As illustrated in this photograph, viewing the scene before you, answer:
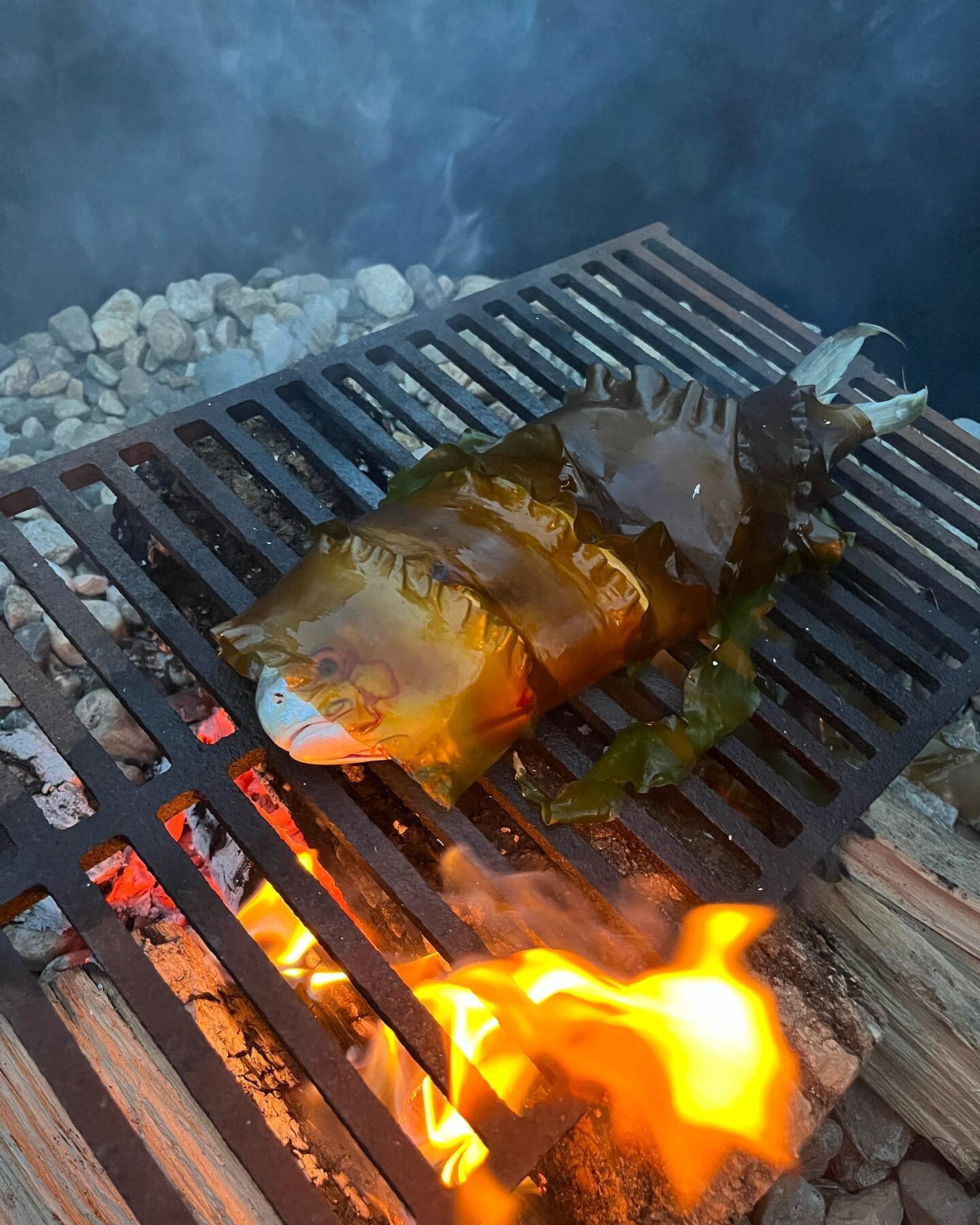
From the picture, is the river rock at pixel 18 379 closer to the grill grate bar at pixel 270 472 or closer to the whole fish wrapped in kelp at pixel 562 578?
the grill grate bar at pixel 270 472

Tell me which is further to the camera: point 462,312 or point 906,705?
point 462,312

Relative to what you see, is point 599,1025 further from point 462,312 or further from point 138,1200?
point 462,312

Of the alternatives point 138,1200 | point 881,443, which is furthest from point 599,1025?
point 881,443

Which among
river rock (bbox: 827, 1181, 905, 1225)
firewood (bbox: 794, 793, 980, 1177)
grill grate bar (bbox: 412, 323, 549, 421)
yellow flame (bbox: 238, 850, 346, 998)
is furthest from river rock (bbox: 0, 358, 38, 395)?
river rock (bbox: 827, 1181, 905, 1225)

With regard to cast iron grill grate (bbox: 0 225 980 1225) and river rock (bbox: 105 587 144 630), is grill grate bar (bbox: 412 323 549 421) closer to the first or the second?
cast iron grill grate (bbox: 0 225 980 1225)

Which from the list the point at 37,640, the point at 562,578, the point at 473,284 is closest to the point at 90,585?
the point at 37,640

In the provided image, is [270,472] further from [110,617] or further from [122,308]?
[122,308]
